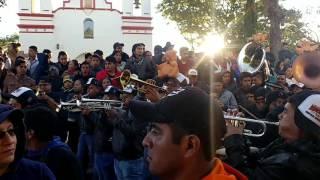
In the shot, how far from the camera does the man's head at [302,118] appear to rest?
301cm

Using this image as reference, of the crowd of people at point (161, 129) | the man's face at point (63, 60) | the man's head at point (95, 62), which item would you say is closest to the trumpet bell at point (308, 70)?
the crowd of people at point (161, 129)

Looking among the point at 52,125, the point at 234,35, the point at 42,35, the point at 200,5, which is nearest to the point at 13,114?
the point at 52,125

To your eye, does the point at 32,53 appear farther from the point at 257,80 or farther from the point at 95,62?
the point at 257,80

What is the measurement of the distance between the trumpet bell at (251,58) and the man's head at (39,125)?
5616 mm

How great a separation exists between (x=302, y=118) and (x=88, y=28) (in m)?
39.3

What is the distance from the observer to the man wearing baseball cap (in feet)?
7.36

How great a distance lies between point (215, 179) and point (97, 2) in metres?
41.0

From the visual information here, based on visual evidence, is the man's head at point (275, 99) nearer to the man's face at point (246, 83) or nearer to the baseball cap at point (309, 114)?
the man's face at point (246, 83)

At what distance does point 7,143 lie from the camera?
3.34 meters

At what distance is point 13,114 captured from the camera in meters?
3.36

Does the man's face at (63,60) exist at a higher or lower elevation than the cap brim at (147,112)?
higher

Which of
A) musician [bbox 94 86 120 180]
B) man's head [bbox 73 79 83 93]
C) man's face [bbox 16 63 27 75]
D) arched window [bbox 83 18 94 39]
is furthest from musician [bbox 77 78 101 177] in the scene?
arched window [bbox 83 18 94 39]

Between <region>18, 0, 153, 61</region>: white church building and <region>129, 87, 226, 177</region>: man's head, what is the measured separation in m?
34.5

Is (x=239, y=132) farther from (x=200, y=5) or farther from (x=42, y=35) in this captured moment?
(x=42, y=35)
